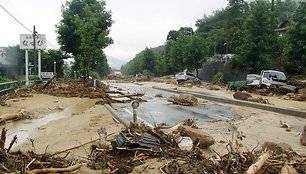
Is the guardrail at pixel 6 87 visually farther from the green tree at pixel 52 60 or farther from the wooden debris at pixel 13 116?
the green tree at pixel 52 60

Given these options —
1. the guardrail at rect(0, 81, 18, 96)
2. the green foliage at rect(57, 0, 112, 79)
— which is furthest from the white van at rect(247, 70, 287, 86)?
the guardrail at rect(0, 81, 18, 96)

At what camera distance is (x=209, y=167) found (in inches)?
225

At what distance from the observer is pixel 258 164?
216 inches

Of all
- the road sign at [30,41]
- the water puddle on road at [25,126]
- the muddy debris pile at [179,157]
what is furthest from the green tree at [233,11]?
the muddy debris pile at [179,157]

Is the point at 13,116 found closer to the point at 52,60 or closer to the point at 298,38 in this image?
the point at 298,38

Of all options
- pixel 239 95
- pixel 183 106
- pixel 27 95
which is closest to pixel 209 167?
pixel 183 106

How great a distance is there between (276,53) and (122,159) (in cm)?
3397

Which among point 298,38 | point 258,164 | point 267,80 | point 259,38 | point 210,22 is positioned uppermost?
point 210,22

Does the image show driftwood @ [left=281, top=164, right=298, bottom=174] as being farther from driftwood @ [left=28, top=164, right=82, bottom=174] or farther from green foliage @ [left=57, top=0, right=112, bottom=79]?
green foliage @ [left=57, top=0, right=112, bottom=79]

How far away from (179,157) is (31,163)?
259 centimetres

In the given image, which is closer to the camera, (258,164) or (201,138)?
(258,164)

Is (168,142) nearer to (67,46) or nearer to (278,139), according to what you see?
(278,139)

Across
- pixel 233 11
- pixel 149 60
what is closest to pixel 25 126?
pixel 233 11

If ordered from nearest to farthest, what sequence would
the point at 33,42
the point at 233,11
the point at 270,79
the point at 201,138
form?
the point at 201,138 < the point at 270,79 < the point at 33,42 < the point at 233,11
